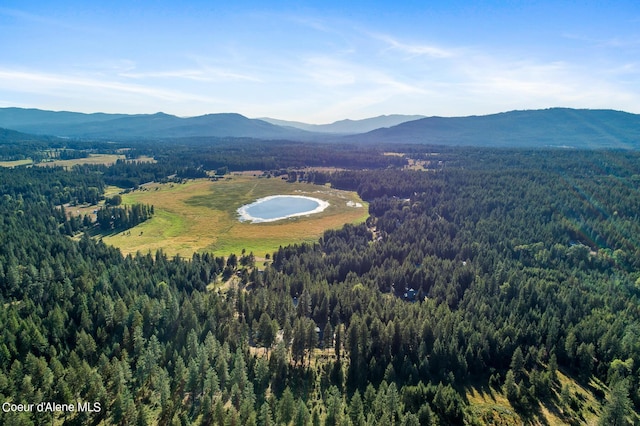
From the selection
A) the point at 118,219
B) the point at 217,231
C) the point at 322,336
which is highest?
the point at 118,219

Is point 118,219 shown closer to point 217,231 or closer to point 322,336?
point 217,231

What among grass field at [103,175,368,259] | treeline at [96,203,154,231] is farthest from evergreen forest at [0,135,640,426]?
treeline at [96,203,154,231]

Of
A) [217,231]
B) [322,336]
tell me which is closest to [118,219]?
[217,231]

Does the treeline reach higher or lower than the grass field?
higher

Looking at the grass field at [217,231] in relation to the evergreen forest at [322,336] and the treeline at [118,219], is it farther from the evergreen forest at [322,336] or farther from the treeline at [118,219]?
the evergreen forest at [322,336]

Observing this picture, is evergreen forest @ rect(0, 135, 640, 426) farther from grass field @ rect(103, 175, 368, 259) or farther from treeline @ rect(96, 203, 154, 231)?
treeline @ rect(96, 203, 154, 231)

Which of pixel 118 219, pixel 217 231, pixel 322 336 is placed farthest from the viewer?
pixel 118 219

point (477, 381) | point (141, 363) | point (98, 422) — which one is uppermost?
point (141, 363)

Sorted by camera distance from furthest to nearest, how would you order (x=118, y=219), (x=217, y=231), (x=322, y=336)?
(x=118, y=219)
(x=217, y=231)
(x=322, y=336)

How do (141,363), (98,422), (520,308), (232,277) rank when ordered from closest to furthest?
(98,422), (141,363), (520,308), (232,277)

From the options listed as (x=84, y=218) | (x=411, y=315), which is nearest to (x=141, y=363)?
(x=411, y=315)

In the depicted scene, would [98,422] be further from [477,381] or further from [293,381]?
[477,381]
